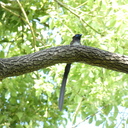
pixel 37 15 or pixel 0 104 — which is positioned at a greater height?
pixel 37 15

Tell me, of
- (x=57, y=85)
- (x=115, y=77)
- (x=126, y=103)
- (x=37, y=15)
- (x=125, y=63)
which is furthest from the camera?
(x=37, y=15)

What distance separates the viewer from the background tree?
4.81 m

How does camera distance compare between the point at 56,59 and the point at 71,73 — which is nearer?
the point at 56,59

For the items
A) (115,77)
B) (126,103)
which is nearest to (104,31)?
(115,77)

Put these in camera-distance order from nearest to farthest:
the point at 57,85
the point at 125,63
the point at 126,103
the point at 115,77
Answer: the point at 125,63
the point at 126,103
the point at 115,77
the point at 57,85

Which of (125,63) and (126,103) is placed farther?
(126,103)

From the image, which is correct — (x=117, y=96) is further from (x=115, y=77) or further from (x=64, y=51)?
(x=64, y=51)

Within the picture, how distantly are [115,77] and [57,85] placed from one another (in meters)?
0.96

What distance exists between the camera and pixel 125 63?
354cm

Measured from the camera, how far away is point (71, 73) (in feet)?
16.5

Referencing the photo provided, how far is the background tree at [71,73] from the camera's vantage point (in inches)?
189

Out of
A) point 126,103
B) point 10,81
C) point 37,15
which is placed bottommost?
point 126,103

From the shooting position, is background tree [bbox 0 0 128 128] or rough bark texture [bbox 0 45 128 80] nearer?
rough bark texture [bbox 0 45 128 80]

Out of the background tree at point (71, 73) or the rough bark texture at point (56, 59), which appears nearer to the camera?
the rough bark texture at point (56, 59)
